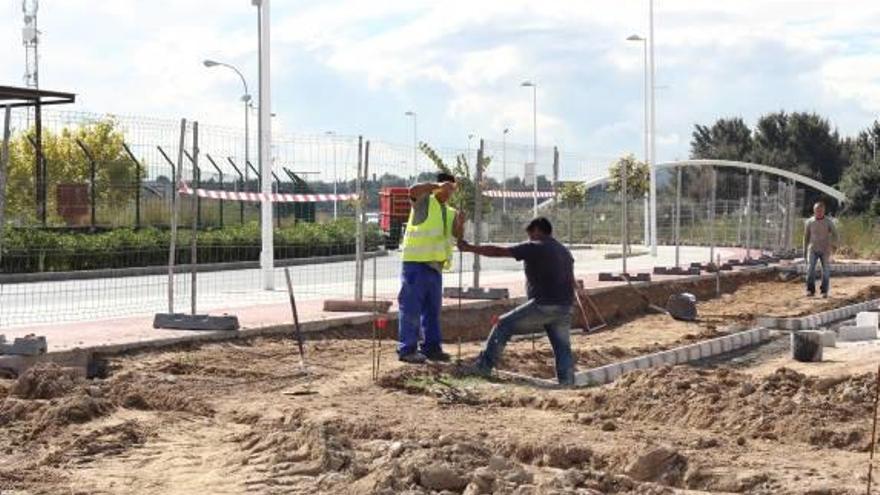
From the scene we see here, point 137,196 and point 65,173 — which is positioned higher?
point 65,173

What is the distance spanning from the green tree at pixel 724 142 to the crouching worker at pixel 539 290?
74.7 meters

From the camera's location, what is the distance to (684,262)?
3447 cm

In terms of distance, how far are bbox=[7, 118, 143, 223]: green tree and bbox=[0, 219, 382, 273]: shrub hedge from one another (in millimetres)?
856

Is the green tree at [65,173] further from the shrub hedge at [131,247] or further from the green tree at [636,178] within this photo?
the green tree at [636,178]

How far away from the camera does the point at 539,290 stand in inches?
451

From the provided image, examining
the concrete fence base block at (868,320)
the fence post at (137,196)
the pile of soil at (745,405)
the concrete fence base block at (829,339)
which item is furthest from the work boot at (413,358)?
the fence post at (137,196)

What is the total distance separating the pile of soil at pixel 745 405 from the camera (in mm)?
8664

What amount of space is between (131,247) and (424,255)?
16523 mm

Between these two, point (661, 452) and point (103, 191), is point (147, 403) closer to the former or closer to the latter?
point (661, 452)

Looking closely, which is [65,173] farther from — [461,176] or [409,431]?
[409,431]

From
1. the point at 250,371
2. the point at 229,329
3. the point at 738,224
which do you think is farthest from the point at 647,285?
the point at 738,224

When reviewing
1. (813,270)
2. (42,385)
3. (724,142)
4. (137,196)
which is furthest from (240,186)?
(724,142)

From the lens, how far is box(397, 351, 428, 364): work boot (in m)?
11.8

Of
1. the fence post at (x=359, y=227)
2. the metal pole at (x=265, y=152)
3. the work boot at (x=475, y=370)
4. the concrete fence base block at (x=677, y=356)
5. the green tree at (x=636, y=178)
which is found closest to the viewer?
the work boot at (x=475, y=370)
